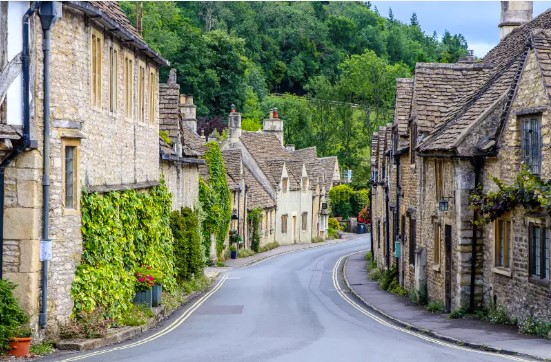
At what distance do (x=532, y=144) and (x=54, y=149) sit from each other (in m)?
10.7

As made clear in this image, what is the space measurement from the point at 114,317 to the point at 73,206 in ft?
10.6

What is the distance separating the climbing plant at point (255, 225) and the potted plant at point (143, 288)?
38.4 metres

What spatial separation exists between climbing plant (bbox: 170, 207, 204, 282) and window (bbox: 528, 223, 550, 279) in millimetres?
15085

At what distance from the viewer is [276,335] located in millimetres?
22594

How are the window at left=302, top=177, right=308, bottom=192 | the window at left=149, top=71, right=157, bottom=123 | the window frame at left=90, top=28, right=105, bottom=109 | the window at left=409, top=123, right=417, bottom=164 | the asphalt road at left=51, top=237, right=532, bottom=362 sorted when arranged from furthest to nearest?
the window at left=302, top=177, right=308, bottom=192
the window at left=409, top=123, right=417, bottom=164
the window at left=149, top=71, right=157, bottom=123
the window frame at left=90, top=28, right=105, bottom=109
the asphalt road at left=51, top=237, right=532, bottom=362

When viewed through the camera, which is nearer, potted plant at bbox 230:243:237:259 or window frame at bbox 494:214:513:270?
window frame at bbox 494:214:513:270

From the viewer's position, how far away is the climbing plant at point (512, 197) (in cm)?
2086

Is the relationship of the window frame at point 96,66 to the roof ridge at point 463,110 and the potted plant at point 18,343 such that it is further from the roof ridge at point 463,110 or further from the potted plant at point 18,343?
the roof ridge at point 463,110

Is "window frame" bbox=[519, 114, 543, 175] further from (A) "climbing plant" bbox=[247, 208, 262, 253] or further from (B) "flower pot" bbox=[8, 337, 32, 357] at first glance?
(A) "climbing plant" bbox=[247, 208, 262, 253]

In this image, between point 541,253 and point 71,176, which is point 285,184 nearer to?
point 541,253

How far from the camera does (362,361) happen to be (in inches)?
693

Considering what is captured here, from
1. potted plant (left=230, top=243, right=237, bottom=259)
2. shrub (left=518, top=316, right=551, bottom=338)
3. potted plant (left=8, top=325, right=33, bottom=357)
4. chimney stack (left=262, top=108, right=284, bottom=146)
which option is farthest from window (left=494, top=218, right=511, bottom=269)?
chimney stack (left=262, top=108, right=284, bottom=146)

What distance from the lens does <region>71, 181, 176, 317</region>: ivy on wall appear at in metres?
21.6

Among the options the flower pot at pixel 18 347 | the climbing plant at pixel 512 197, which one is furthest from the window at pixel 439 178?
the flower pot at pixel 18 347
